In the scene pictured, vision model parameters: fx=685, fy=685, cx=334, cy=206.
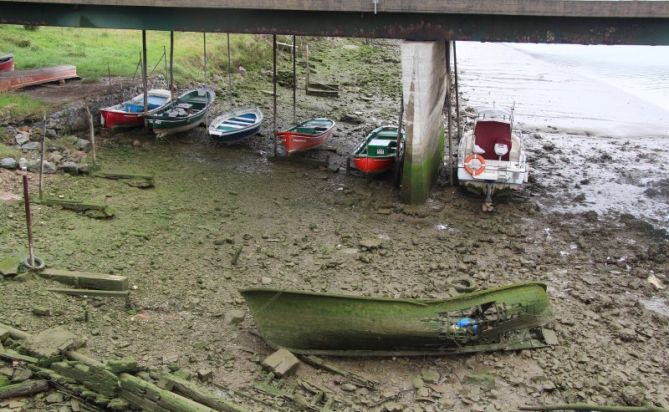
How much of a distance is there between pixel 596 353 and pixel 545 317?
116cm

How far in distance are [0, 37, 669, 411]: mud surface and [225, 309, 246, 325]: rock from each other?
17 centimetres

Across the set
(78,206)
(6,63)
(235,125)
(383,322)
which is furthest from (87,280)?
(6,63)

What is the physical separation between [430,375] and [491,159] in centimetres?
1067

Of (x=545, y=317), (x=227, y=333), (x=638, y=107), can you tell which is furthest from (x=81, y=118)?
(x=638, y=107)

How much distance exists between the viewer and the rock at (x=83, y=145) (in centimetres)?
2173

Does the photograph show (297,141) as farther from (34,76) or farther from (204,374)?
(204,374)

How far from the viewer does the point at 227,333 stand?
13.1m

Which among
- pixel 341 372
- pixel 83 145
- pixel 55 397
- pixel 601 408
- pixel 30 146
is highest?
pixel 30 146

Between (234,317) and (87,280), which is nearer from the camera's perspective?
(234,317)

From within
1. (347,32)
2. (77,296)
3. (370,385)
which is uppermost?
(347,32)

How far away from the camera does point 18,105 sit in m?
23.4

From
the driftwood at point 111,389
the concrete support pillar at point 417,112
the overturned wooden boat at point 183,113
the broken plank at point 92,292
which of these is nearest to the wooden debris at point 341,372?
the driftwood at point 111,389

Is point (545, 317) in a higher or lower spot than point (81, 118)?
lower

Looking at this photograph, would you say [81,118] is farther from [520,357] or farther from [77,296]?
[520,357]
